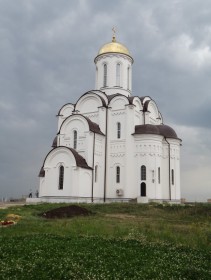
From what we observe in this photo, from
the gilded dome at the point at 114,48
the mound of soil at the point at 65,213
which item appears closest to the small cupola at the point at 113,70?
the gilded dome at the point at 114,48

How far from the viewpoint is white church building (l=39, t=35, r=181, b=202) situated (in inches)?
1097

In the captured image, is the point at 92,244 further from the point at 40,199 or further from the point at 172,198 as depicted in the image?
the point at 172,198

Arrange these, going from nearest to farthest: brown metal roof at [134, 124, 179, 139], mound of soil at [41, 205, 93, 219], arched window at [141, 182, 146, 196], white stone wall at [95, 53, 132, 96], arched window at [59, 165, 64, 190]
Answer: mound of soil at [41, 205, 93, 219], arched window at [59, 165, 64, 190], arched window at [141, 182, 146, 196], brown metal roof at [134, 124, 179, 139], white stone wall at [95, 53, 132, 96]

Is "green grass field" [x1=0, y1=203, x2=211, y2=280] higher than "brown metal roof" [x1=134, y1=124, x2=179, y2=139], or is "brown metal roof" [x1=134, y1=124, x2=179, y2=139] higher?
"brown metal roof" [x1=134, y1=124, x2=179, y2=139]

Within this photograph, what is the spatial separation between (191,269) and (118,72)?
95.8ft

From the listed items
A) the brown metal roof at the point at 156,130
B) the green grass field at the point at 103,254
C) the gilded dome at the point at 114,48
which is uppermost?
the gilded dome at the point at 114,48

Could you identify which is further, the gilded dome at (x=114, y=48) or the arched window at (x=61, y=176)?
the gilded dome at (x=114, y=48)

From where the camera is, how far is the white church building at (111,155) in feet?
91.4

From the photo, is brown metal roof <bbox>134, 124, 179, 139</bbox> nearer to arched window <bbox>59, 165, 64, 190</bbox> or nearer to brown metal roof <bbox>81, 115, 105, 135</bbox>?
brown metal roof <bbox>81, 115, 105, 135</bbox>

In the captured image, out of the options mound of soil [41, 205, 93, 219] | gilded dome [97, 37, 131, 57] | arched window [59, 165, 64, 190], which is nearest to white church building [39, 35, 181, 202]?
arched window [59, 165, 64, 190]

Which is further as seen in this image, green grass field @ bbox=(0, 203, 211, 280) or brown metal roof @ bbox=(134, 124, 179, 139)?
brown metal roof @ bbox=(134, 124, 179, 139)

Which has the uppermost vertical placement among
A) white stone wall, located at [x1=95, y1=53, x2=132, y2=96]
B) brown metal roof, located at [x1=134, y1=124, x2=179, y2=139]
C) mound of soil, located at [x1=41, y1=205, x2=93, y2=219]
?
white stone wall, located at [x1=95, y1=53, x2=132, y2=96]

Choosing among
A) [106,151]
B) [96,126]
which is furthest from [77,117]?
[106,151]

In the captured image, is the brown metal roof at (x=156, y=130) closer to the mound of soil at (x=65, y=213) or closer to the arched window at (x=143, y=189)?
the arched window at (x=143, y=189)
